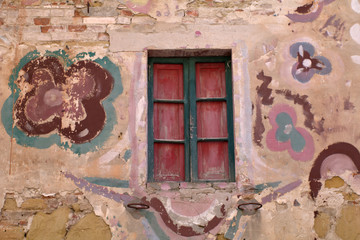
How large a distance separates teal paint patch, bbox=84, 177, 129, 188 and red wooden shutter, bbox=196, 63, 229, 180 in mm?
682

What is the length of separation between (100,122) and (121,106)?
235 mm

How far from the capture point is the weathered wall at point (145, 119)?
4.28m

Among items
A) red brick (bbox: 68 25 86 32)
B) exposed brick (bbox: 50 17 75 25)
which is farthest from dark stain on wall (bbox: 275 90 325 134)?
exposed brick (bbox: 50 17 75 25)

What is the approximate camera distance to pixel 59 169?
4.39 meters

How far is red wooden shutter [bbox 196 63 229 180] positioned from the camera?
4551 millimetres

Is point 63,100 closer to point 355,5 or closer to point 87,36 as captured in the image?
point 87,36

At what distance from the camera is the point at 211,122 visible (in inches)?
183

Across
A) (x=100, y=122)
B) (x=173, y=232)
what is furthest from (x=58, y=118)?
(x=173, y=232)

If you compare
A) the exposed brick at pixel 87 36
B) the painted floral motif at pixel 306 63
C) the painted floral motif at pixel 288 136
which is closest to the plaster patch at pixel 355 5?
the painted floral motif at pixel 306 63

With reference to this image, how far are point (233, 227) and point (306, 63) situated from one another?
1.64m

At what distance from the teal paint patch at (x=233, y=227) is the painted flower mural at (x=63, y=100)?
132 centimetres

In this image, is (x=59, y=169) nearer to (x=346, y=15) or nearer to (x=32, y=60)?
(x=32, y=60)

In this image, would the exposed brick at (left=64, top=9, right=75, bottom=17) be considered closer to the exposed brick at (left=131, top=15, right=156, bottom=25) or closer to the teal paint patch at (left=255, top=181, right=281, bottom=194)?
the exposed brick at (left=131, top=15, right=156, bottom=25)

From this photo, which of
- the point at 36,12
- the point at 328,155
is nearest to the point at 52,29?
the point at 36,12
